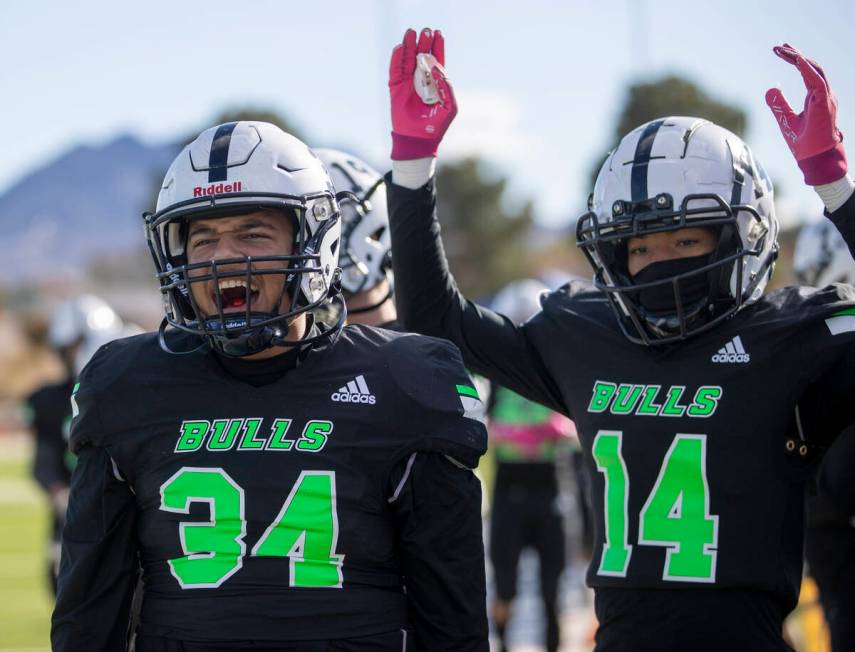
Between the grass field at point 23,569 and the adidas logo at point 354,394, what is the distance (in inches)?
233

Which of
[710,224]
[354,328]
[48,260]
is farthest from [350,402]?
[48,260]

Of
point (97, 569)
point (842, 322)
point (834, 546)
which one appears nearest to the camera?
point (97, 569)

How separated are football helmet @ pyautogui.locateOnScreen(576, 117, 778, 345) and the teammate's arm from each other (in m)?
0.32

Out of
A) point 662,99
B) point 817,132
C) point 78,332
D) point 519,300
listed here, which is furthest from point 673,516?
point 662,99

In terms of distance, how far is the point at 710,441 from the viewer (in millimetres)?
2729

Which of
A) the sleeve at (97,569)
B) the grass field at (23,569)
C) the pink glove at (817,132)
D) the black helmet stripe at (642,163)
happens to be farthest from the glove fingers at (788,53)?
the grass field at (23,569)

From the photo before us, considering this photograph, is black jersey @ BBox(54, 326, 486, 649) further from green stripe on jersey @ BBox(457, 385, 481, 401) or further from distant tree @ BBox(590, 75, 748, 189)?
distant tree @ BBox(590, 75, 748, 189)

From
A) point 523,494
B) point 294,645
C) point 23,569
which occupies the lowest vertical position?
point 23,569

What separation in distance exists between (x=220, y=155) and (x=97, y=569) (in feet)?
3.10

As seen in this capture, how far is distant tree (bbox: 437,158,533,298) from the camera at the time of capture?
38875 millimetres

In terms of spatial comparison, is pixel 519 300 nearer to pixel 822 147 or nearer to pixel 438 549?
pixel 822 147

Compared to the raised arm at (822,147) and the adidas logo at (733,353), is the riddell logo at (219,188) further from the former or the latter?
the raised arm at (822,147)

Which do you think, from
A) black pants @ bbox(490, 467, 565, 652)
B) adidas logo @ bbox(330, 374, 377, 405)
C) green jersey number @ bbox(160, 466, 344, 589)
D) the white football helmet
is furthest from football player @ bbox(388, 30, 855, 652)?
black pants @ bbox(490, 467, 565, 652)

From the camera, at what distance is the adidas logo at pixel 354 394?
244cm
